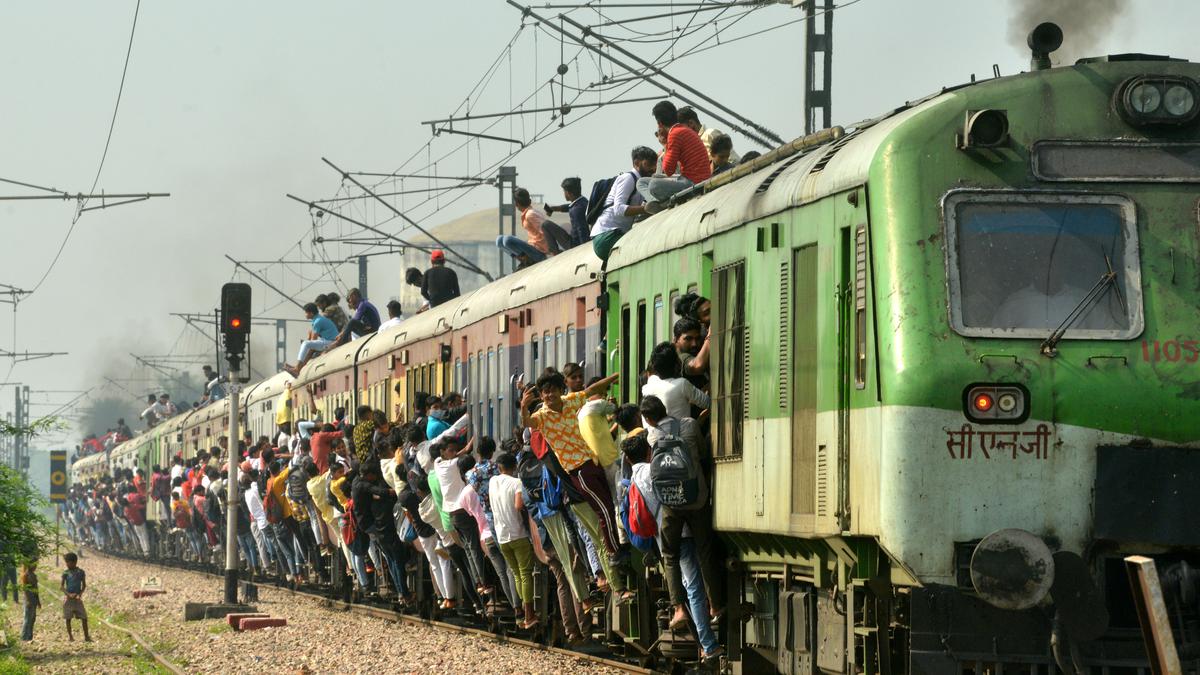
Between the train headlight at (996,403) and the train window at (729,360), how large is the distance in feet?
8.58

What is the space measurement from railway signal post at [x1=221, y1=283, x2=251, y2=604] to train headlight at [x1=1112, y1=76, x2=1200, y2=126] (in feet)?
58.4

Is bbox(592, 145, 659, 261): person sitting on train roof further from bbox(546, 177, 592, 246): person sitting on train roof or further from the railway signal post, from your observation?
the railway signal post

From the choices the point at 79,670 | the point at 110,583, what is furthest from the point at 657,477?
the point at 110,583

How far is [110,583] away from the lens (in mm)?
41812

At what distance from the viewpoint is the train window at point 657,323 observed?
1329 centimetres

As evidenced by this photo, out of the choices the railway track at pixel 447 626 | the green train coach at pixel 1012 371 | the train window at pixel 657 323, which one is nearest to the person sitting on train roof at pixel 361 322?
the railway track at pixel 447 626

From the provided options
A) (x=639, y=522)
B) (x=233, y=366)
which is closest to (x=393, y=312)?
(x=233, y=366)

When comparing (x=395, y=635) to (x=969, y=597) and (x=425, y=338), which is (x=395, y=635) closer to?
(x=425, y=338)

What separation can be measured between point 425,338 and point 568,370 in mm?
8661

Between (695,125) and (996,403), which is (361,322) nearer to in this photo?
(695,125)

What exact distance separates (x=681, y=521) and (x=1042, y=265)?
373 centimetres

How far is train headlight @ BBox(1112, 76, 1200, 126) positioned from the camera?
9242 millimetres

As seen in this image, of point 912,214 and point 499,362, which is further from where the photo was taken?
point 499,362

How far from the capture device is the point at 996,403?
879 cm
